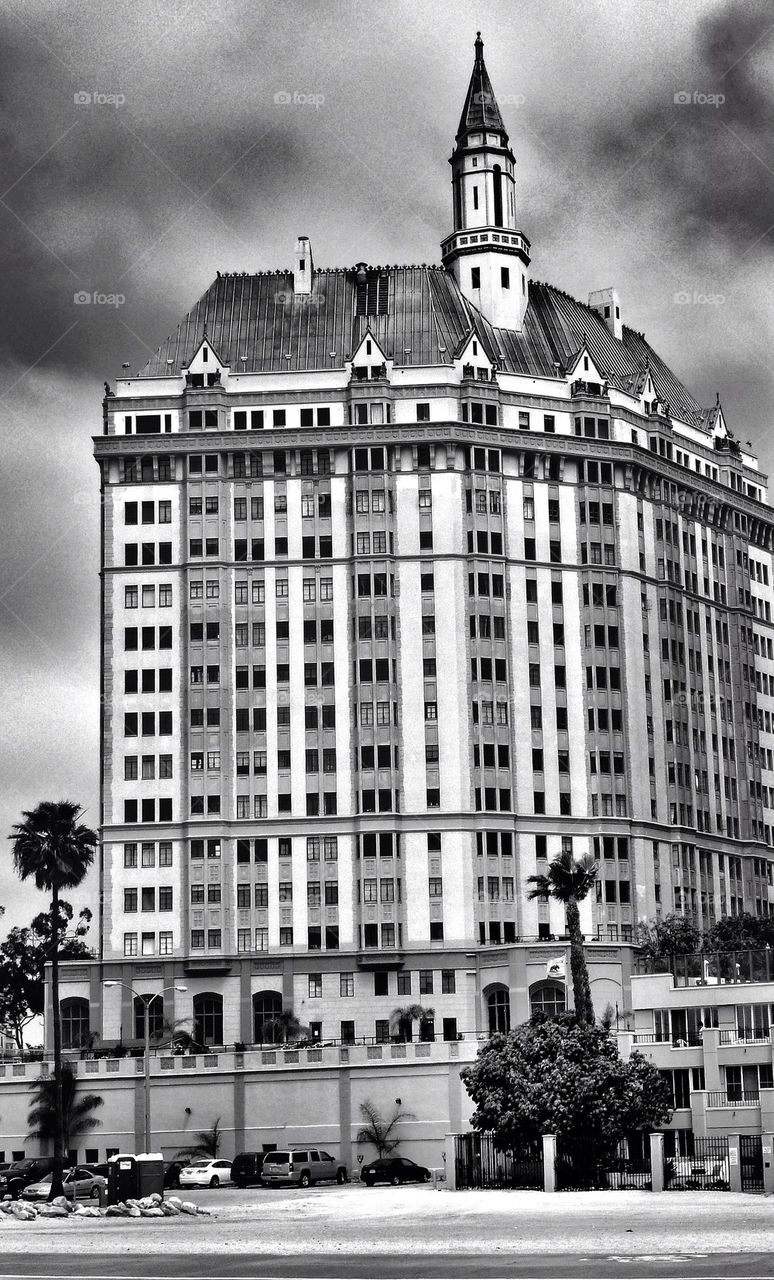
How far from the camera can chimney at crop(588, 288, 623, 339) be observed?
174m

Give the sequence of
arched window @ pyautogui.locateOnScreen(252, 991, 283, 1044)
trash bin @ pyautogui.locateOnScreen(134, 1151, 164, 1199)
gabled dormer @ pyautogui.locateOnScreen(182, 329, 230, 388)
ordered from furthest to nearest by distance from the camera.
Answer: gabled dormer @ pyautogui.locateOnScreen(182, 329, 230, 388), arched window @ pyautogui.locateOnScreen(252, 991, 283, 1044), trash bin @ pyautogui.locateOnScreen(134, 1151, 164, 1199)

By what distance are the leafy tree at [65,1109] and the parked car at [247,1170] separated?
20.9 metres

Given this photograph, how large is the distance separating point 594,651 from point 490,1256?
9934 centimetres

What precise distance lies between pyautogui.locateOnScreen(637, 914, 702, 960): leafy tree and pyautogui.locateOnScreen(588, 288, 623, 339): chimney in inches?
2002

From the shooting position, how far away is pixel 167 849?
148500mm

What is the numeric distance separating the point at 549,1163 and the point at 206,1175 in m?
31.0

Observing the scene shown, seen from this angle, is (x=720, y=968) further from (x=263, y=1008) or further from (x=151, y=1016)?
(x=151, y=1016)

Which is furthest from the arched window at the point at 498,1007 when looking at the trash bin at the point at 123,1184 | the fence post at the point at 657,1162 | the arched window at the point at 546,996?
the fence post at the point at 657,1162

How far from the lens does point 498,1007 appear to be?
14225cm

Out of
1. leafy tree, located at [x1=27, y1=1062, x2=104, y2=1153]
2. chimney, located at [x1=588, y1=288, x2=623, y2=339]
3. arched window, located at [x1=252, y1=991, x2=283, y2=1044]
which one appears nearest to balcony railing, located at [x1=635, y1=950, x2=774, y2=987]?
leafy tree, located at [x1=27, y1=1062, x2=104, y2=1153]

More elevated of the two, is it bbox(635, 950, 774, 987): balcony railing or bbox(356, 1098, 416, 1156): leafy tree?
bbox(635, 950, 774, 987): balcony railing

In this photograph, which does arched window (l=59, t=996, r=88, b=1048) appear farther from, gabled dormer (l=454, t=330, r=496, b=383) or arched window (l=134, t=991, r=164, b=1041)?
gabled dormer (l=454, t=330, r=496, b=383)

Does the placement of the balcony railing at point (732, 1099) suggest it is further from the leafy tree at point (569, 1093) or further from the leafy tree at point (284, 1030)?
the leafy tree at point (284, 1030)

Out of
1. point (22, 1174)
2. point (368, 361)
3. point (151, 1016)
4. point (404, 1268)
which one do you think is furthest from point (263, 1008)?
point (404, 1268)
